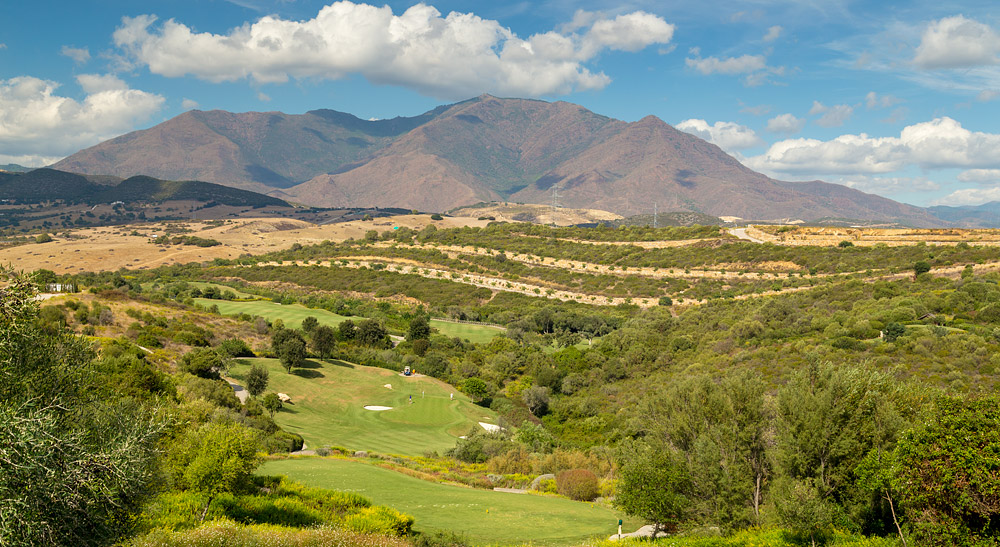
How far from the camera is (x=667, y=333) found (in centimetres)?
5691

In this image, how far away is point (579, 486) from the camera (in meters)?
24.2

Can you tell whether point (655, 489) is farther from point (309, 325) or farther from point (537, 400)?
point (309, 325)

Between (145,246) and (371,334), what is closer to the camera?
(371,334)

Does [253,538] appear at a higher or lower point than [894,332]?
higher

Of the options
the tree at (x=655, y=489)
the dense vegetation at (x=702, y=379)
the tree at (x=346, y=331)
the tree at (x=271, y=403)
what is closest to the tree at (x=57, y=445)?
the dense vegetation at (x=702, y=379)

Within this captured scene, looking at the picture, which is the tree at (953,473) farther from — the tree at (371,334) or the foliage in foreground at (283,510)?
the tree at (371,334)

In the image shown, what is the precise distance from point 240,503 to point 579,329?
58709 millimetres

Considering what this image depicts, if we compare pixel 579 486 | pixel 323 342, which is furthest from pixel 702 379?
pixel 323 342

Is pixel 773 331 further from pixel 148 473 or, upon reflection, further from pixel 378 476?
pixel 148 473

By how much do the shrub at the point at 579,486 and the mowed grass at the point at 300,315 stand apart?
4159 centimetres

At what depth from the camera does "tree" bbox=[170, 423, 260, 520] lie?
13695 mm

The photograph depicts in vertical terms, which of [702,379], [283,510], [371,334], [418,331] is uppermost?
[702,379]

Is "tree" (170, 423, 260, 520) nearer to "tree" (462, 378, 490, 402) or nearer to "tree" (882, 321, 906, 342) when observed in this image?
"tree" (462, 378, 490, 402)

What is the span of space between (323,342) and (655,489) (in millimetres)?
37940
